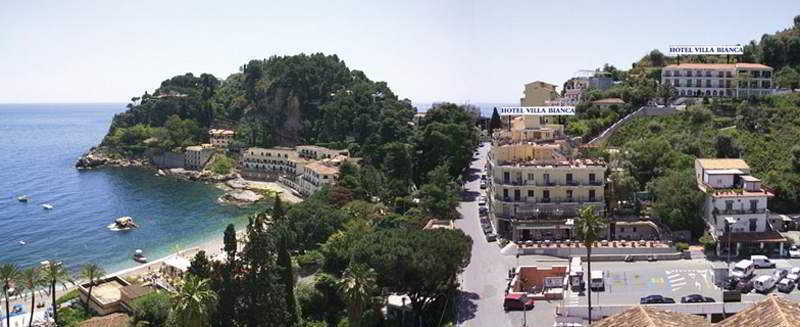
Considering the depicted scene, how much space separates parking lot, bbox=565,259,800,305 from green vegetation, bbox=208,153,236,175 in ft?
213

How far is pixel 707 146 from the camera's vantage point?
52875 millimetres

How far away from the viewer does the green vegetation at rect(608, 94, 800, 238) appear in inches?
1734

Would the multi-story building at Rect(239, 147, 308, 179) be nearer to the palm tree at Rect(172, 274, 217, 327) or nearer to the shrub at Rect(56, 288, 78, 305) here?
the shrub at Rect(56, 288, 78, 305)

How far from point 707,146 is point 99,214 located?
59763 millimetres

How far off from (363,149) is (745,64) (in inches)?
1595

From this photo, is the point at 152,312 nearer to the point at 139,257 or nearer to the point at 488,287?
the point at 488,287

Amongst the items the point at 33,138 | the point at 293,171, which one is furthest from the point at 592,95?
the point at 33,138

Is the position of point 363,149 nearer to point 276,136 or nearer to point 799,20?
point 276,136

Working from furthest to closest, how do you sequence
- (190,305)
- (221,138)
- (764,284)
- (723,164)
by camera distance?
(221,138), (723,164), (764,284), (190,305)

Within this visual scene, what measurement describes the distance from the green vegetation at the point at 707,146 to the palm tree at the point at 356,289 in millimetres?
22738

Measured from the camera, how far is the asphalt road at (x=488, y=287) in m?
32.7

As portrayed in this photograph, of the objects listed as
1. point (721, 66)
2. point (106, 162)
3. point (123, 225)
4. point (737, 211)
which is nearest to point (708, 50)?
point (721, 66)

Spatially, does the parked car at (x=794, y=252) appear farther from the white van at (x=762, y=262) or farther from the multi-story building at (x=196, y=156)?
the multi-story building at (x=196, y=156)

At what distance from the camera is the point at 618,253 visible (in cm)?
4119
